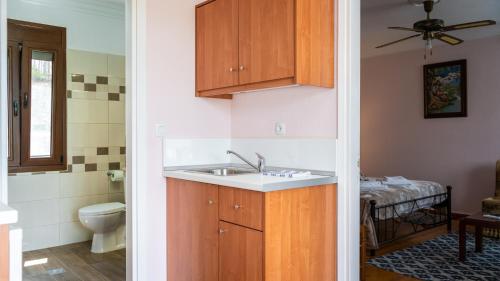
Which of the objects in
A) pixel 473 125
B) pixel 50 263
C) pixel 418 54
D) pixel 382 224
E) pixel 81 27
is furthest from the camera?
pixel 418 54

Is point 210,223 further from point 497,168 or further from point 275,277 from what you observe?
point 497,168

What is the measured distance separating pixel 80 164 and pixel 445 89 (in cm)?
477

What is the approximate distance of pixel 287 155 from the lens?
2635 mm

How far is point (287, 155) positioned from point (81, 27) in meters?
2.74

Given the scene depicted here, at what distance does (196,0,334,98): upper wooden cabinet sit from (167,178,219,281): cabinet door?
72 cm

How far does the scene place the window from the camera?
3.71 metres

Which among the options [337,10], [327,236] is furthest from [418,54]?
[327,236]

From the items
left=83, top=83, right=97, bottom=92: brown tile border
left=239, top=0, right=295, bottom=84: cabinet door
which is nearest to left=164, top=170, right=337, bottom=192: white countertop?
left=239, top=0, right=295, bottom=84: cabinet door

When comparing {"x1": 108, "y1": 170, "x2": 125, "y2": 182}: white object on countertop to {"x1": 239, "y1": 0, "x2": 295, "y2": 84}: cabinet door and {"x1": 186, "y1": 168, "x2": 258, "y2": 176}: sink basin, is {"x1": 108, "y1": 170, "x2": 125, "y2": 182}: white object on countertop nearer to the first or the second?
{"x1": 186, "y1": 168, "x2": 258, "y2": 176}: sink basin

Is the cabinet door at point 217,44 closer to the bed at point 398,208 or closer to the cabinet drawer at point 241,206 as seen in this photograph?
the cabinet drawer at point 241,206

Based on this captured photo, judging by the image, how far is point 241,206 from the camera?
2.08m

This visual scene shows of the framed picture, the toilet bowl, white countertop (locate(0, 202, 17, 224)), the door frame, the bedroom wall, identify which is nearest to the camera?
white countertop (locate(0, 202, 17, 224))

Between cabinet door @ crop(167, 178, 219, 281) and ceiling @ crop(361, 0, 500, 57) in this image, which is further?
ceiling @ crop(361, 0, 500, 57)

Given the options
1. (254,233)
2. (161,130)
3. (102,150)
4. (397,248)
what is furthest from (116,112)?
(397,248)
